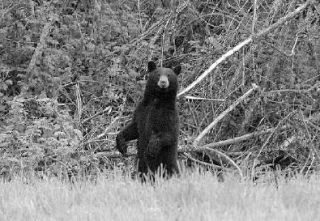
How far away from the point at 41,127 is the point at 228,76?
3.20 m

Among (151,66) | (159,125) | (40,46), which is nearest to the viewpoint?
(159,125)

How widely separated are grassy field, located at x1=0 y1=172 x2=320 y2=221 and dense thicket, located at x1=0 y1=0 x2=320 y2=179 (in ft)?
11.1

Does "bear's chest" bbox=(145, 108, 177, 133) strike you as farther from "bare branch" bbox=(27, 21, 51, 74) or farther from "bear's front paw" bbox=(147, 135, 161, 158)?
"bare branch" bbox=(27, 21, 51, 74)

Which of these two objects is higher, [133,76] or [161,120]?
[133,76]

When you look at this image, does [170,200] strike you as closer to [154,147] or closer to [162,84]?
[154,147]

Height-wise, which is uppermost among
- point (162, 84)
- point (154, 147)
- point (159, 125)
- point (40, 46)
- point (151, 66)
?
point (40, 46)

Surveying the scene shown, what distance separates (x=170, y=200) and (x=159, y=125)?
2.16 meters

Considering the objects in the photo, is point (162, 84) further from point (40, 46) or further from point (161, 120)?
point (40, 46)

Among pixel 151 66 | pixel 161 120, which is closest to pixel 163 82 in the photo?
pixel 161 120

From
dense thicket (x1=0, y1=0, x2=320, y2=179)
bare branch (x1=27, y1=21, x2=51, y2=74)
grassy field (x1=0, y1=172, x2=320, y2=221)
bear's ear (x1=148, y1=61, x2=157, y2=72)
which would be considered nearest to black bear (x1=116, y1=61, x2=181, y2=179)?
bear's ear (x1=148, y1=61, x2=157, y2=72)

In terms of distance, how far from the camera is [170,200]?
5562 mm

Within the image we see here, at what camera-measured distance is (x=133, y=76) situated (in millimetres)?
12445

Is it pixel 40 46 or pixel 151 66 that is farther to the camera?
pixel 40 46

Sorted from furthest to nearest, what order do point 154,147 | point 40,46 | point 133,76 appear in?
point 133,76, point 40,46, point 154,147
